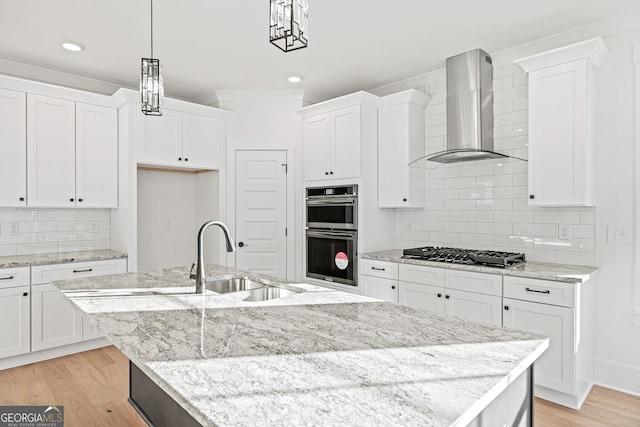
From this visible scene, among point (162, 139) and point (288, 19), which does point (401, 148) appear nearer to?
point (162, 139)

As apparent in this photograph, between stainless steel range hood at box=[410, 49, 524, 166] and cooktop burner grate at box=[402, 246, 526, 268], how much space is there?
2.76 ft

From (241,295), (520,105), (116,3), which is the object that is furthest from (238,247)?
(520,105)

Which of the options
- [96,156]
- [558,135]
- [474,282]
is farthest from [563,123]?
[96,156]

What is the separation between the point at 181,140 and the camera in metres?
4.29

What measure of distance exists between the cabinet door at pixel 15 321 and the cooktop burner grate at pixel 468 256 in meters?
3.33

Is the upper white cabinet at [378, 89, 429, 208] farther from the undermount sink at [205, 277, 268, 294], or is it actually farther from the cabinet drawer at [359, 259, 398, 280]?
the undermount sink at [205, 277, 268, 294]

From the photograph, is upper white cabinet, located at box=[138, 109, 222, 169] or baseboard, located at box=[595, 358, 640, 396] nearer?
baseboard, located at box=[595, 358, 640, 396]

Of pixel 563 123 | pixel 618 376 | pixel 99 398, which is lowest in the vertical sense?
pixel 99 398

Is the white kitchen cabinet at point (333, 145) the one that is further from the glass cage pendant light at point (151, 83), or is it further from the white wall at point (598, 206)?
the glass cage pendant light at point (151, 83)

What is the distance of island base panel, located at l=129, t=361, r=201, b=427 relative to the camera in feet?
4.64

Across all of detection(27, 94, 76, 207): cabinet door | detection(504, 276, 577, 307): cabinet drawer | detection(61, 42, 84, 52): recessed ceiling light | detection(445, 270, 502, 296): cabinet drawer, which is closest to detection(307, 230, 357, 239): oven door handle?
detection(445, 270, 502, 296): cabinet drawer

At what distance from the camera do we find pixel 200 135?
14.5 feet

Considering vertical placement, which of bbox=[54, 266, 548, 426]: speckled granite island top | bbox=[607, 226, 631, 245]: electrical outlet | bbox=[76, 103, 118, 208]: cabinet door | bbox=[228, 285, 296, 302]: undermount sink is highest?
bbox=[76, 103, 118, 208]: cabinet door

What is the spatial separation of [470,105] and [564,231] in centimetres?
129
